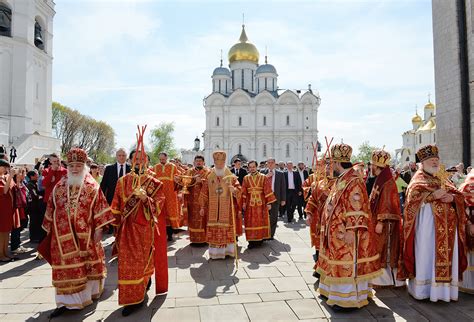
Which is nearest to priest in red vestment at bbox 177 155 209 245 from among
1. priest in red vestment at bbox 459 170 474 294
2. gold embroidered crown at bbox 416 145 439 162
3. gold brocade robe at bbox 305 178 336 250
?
gold brocade robe at bbox 305 178 336 250

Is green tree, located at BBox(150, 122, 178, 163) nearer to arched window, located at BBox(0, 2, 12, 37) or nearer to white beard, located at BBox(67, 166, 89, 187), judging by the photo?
arched window, located at BBox(0, 2, 12, 37)

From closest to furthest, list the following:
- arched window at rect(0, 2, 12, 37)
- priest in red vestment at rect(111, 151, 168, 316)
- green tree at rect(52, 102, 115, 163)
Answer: priest in red vestment at rect(111, 151, 168, 316) < arched window at rect(0, 2, 12, 37) < green tree at rect(52, 102, 115, 163)

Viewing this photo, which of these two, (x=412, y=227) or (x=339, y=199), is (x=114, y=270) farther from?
(x=412, y=227)

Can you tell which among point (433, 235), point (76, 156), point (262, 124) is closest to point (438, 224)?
point (433, 235)

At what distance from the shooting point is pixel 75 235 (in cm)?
385

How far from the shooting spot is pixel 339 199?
3879 mm

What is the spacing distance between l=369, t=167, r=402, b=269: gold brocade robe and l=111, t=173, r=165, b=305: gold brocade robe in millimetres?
2786

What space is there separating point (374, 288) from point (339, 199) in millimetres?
1669

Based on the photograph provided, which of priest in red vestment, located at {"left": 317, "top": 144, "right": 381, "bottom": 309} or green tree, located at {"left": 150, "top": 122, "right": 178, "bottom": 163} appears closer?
priest in red vestment, located at {"left": 317, "top": 144, "right": 381, "bottom": 309}

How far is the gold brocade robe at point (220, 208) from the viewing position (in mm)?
6020

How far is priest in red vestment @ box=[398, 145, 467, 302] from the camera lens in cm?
408

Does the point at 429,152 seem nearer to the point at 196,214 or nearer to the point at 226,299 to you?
the point at 226,299

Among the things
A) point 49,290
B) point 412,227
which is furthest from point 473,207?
point 49,290

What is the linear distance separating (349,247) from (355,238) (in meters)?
0.12
